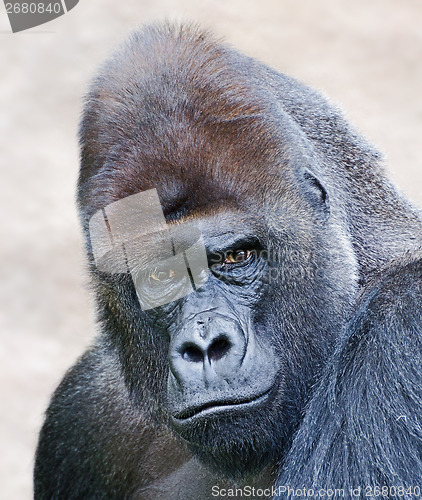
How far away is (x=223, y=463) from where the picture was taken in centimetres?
313

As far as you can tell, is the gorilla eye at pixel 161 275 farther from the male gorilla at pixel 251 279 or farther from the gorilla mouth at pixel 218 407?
the gorilla mouth at pixel 218 407

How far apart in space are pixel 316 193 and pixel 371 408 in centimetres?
97

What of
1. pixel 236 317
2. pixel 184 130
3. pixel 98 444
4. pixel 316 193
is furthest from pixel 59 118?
pixel 236 317

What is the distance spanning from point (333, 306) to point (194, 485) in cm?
112

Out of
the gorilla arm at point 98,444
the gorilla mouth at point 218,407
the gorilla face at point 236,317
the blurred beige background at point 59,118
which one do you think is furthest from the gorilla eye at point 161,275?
the blurred beige background at point 59,118

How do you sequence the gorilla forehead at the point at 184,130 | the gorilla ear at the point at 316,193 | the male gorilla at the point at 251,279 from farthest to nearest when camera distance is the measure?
the gorilla ear at the point at 316,193, the gorilla forehead at the point at 184,130, the male gorilla at the point at 251,279

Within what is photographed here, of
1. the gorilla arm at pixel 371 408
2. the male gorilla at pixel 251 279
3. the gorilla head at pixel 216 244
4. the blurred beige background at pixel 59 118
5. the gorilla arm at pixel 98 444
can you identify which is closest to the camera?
the gorilla arm at pixel 371 408

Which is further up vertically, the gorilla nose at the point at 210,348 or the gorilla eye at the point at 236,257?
the gorilla eye at the point at 236,257

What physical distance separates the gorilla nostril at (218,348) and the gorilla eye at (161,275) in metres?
0.42

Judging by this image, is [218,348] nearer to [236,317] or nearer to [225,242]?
[236,317]

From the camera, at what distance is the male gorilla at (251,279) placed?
289cm

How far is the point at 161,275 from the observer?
327cm

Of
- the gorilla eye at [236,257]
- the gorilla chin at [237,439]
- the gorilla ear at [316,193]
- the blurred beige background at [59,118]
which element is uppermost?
the gorilla ear at [316,193]

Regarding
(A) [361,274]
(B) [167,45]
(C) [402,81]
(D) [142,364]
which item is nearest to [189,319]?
(D) [142,364]
